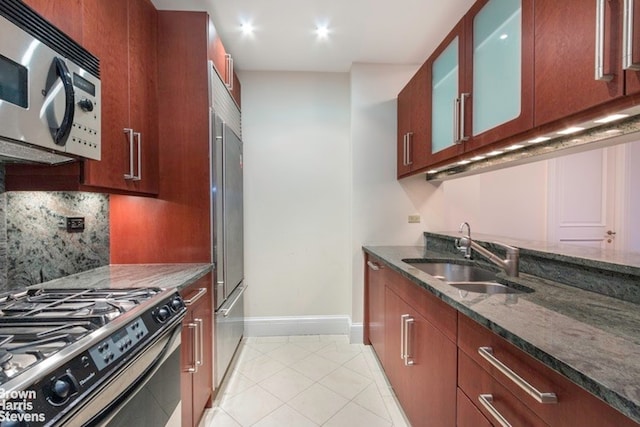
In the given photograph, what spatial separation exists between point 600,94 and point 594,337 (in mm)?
687

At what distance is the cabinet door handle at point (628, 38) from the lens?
76cm

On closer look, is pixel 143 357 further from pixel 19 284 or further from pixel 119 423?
pixel 19 284

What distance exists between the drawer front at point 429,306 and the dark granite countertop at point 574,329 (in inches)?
2.6

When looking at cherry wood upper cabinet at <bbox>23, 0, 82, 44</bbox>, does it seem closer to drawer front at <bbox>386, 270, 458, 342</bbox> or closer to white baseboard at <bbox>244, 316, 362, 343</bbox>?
drawer front at <bbox>386, 270, 458, 342</bbox>

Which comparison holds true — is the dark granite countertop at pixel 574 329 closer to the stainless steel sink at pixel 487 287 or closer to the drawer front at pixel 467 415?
the stainless steel sink at pixel 487 287

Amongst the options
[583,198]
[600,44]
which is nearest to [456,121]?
[600,44]

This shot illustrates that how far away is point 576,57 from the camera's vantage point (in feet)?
3.15

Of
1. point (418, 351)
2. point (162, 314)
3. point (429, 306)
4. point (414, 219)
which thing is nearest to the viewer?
point (162, 314)

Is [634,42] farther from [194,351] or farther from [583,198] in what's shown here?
[583,198]

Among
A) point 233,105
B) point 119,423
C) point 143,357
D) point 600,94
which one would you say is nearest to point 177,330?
point 143,357

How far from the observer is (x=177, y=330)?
50.8 inches

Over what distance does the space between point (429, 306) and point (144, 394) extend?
3.88 feet

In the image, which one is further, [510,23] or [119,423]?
[510,23]

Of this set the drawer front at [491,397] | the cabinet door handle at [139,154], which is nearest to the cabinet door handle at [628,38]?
the drawer front at [491,397]
